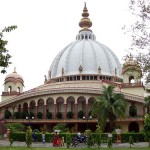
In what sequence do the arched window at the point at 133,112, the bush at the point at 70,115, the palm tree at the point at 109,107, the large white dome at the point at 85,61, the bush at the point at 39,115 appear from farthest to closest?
the large white dome at the point at 85,61 < the bush at the point at 39,115 < the bush at the point at 70,115 < the arched window at the point at 133,112 < the palm tree at the point at 109,107

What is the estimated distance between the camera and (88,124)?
47531mm

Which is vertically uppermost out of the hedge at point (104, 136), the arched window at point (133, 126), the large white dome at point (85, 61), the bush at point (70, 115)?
the large white dome at point (85, 61)

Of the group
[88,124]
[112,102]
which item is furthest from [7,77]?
[112,102]

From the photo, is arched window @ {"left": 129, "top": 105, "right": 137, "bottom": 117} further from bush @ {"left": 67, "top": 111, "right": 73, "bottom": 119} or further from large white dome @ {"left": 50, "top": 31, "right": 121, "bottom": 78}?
large white dome @ {"left": 50, "top": 31, "right": 121, "bottom": 78}

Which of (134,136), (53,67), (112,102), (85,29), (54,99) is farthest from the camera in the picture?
(85,29)

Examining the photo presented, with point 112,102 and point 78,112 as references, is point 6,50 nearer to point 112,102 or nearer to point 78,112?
point 112,102

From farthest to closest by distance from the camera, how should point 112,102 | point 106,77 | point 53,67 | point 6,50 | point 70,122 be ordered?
point 53,67 → point 106,77 → point 70,122 → point 112,102 → point 6,50

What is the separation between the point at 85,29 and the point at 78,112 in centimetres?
2914

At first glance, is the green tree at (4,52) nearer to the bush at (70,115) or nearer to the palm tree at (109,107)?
the palm tree at (109,107)

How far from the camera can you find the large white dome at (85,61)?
60.4 m

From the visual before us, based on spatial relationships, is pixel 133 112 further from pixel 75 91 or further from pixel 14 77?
pixel 14 77

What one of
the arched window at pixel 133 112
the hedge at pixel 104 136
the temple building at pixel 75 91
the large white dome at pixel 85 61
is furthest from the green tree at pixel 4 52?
the large white dome at pixel 85 61

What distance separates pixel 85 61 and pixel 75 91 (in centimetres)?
1313

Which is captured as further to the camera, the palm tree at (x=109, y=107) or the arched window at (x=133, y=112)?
the arched window at (x=133, y=112)
